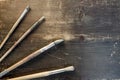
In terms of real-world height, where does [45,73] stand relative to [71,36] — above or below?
below

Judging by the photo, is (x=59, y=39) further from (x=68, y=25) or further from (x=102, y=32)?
(x=102, y=32)

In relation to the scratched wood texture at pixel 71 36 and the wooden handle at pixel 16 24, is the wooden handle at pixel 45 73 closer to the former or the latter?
the scratched wood texture at pixel 71 36

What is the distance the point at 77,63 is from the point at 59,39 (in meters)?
0.18

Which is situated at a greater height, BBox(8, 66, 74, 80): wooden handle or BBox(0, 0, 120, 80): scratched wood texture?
BBox(0, 0, 120, 80): scratched wood texture

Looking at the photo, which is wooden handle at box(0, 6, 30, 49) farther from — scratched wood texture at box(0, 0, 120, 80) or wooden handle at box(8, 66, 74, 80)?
wooden handle at box(8, 66, 74, 80)

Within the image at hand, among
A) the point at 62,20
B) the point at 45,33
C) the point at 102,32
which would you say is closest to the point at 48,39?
the point at 45,33

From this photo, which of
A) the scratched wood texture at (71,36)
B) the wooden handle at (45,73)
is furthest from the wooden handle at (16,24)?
the wooden handle at (45,73)

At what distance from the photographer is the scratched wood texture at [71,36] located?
1.65m

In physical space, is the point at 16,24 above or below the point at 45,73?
above

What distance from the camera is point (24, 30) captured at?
1646mm

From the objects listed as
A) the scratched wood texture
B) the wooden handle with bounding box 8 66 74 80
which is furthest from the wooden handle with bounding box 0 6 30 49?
the wooden handle with bounding box 8 66 74 80

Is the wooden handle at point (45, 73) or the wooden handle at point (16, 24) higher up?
the wooden handle at point (16, 24)

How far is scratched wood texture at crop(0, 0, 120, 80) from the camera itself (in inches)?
64.9

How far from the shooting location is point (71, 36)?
1.65 metres
